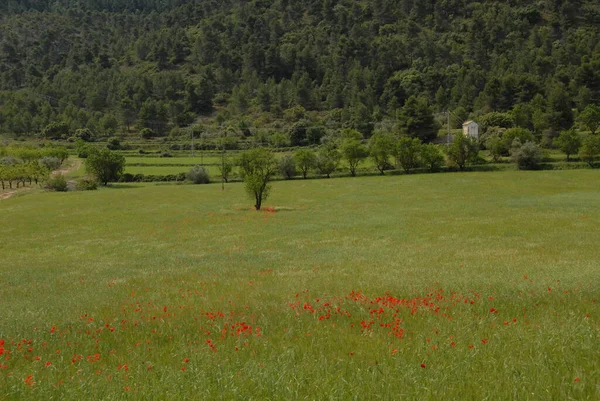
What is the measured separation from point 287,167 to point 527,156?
56.6 metres

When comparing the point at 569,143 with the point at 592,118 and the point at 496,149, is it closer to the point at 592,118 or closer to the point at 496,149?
the point at 496,149

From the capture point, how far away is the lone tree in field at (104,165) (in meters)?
114

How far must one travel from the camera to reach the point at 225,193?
3450 inches

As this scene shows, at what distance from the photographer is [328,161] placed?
11375 centimetres

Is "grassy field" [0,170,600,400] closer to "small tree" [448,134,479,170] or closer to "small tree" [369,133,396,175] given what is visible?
"small tree" [448,134,479,170]

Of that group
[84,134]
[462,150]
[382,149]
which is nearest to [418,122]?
[382,149]

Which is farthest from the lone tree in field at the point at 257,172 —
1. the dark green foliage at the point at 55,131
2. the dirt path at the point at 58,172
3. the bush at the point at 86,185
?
the dark green foliage at the point at 55,131

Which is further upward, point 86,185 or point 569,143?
point 569,143

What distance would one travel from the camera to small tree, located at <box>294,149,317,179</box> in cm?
11325

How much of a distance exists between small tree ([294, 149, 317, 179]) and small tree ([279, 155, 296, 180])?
1.59 metres

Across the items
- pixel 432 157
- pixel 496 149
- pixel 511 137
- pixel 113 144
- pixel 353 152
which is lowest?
pixel 432 157

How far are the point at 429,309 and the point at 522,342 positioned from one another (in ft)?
9.22

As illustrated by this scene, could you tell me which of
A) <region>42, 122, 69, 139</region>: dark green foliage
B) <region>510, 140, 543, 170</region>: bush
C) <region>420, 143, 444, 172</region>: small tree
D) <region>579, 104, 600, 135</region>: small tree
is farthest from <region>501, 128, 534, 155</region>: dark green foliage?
<region>42, 122, 69, 139</region>: dark green foliage

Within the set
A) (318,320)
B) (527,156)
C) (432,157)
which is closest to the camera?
(318,320)
